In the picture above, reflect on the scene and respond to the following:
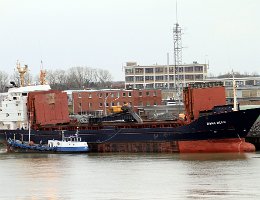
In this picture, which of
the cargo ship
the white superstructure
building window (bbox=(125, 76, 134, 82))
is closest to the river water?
the cargo ship

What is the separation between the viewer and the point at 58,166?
4856cm

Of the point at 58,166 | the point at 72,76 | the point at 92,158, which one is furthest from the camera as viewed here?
the point at 72,76

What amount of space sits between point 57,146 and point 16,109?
23.6 ft

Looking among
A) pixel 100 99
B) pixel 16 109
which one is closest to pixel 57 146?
pixel 16 109

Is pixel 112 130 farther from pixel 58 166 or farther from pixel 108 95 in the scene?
pixel 108 95

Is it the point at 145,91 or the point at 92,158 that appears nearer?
the point at 92,158

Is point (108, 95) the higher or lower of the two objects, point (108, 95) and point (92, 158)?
the higher

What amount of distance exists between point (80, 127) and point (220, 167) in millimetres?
18084

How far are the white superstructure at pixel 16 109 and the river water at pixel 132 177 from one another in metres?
8.66

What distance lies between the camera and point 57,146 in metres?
58.8

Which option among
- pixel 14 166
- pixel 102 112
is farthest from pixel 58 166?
pixel 102 112

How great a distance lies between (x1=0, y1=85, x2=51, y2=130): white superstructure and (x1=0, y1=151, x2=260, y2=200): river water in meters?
8.66

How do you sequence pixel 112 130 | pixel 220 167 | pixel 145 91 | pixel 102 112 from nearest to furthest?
pixel 220 167
pixel 112 130
pixel 102 112
pixel 145 91

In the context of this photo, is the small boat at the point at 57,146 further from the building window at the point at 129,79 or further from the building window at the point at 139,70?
the building window at the point at 139,70
